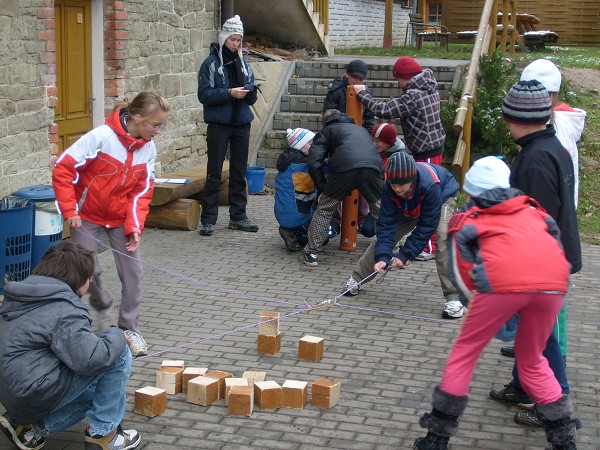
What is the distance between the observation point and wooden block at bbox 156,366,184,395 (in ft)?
18.4

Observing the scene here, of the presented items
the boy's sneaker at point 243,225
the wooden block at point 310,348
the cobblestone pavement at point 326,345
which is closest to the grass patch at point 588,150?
the cobblestone pavement at point 326,345

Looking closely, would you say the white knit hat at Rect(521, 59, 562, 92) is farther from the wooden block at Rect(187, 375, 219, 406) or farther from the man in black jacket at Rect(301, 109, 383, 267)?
the man in black jacket at Rect(301, 109, 383, 267)

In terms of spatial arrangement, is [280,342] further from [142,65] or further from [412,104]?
[142,65]

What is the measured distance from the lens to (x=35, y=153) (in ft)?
29.5

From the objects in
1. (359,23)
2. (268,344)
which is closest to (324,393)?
(268,344)

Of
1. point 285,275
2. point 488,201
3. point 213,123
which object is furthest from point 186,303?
point 488,201

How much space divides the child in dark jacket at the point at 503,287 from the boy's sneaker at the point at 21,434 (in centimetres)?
192

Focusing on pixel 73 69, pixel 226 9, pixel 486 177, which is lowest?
pixel 486 177

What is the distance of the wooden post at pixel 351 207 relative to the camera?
9469 millimetres

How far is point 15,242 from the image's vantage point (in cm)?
757

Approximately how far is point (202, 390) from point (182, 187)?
5.02m

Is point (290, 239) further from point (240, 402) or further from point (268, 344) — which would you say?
point (240, 402)

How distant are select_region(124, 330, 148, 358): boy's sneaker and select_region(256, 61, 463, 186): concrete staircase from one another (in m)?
6.77

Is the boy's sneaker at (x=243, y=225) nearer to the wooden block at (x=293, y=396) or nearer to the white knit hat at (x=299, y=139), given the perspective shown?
the white knit hat at (x=299, y=139)
